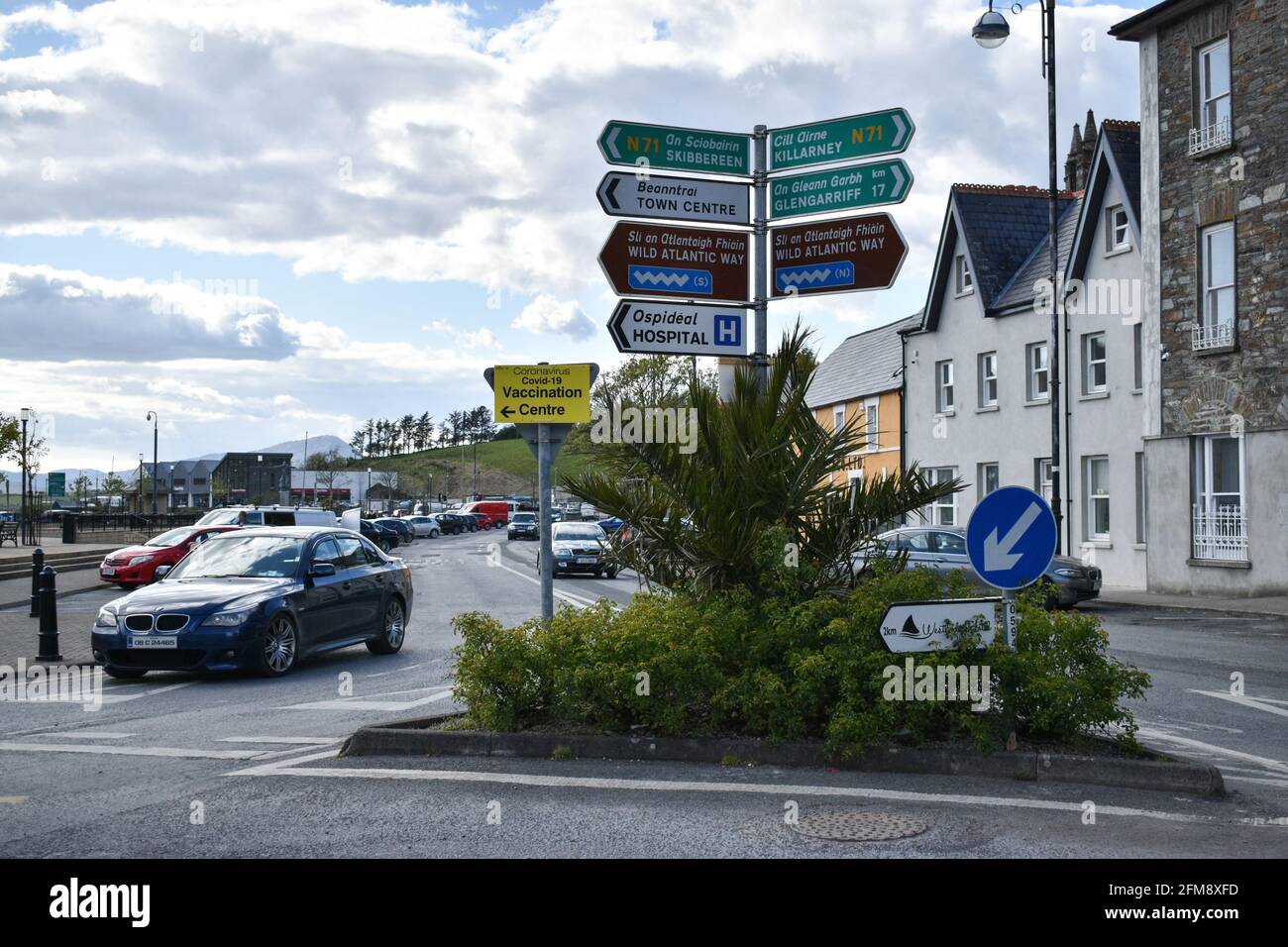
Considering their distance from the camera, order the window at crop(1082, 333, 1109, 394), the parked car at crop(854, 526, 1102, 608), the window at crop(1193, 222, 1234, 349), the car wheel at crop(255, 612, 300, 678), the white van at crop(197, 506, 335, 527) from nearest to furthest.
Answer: the car wheel at crop(255, 612, 300, 678)
the parked car at crop(854, 526, 1102, 608)
the window at crop(1193, 222, 1234, 349)
the white van at crop(197, 506, 335, 527)
the window at crop(1082, 333, 1109, 394)

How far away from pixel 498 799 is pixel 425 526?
7224cm

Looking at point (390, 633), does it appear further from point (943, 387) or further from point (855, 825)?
point (943, 387)

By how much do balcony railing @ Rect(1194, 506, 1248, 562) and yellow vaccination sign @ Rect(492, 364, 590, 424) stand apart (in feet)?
59.8

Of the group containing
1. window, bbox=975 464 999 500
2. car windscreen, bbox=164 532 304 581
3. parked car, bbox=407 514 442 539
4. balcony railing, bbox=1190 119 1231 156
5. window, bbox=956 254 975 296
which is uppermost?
balcony railing, bbox=1190 119 1231 156

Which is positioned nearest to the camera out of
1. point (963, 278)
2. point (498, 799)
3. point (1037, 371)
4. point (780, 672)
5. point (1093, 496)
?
point (498, 799)

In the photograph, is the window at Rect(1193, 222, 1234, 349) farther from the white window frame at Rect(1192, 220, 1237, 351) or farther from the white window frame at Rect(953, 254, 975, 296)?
the white window frame at Rect(953, 254, 975, 296)

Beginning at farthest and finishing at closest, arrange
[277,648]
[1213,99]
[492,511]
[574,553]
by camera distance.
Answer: [492,511] < [574,553] < [1213,99] < [277,648]

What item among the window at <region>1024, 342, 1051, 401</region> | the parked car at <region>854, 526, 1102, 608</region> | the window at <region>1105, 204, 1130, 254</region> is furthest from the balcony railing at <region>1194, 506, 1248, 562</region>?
the window at <region>1024, 342, 1051, 401</region>

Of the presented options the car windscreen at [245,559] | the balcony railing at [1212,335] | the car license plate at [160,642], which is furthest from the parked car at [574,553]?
the car license plate at [160,642]

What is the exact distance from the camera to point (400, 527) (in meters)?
67.1

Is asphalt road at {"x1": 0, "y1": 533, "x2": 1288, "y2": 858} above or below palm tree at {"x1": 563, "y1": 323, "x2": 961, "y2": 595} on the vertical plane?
below

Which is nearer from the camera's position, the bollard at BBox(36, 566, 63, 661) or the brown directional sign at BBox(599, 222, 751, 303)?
the brown directional sign at BBox(599, 222, 751, 303)

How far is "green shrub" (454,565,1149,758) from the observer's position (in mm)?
7707

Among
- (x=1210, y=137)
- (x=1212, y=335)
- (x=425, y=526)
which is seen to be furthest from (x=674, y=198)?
(x=425, y=526)
